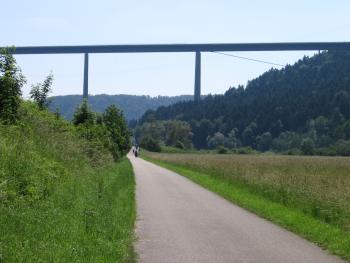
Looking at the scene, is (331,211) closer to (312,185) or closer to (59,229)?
(312,185)

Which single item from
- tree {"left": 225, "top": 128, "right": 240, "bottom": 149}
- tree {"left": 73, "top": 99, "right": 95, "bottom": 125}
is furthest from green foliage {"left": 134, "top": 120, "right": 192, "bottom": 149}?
tree {"left": 73, "top": 99, "right": 95, "bottom": 125}

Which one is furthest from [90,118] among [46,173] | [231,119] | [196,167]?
[231,119]

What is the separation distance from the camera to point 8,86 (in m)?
14.8

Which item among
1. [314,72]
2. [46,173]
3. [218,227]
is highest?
[314,72]

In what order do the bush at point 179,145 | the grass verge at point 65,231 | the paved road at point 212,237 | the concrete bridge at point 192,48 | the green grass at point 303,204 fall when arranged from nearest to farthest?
the grass verge at point 65,231 < the paved road at point 212,237 < the green grass at point 303,204 < the concrete bridge at point 192,48 < the bush at point 179,145

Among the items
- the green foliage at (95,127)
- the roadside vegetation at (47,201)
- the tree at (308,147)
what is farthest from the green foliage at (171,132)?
the roadside vegetation at (47,201)

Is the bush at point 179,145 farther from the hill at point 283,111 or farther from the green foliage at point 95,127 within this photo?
the green foliage at point 95,127

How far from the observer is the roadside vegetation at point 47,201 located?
8203 millimetres

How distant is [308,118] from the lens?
124 meters

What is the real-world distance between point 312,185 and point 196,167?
24.0 metres

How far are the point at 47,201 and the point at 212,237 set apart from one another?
3231 mm

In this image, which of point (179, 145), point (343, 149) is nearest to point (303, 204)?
point (343, 149)

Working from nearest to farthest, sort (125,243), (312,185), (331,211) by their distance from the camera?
(125,243)
(331,211)
(312,185)

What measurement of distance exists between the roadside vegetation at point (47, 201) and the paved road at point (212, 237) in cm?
47
